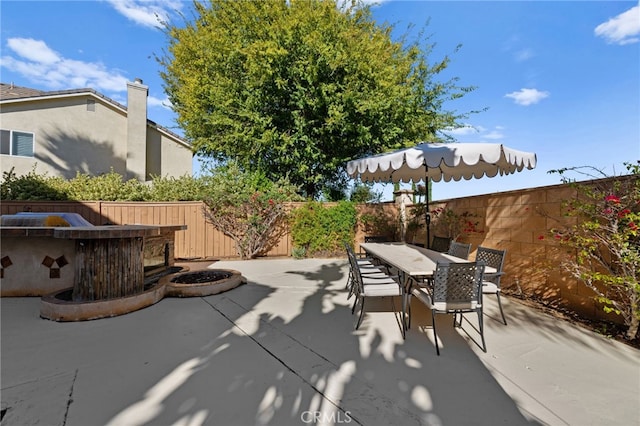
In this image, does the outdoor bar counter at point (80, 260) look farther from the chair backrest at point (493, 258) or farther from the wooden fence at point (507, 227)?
the chair backrest at point (493, 258)

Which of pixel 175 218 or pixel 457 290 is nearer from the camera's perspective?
pixel 457 290

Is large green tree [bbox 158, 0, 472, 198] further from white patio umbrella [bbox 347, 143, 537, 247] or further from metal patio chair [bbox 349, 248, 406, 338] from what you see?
metal patio chair [bbox 349, 248, 406, 338]

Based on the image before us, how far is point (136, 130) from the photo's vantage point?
472 inches

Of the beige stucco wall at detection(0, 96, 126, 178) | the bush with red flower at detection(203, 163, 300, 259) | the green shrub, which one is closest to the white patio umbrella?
the green shrub

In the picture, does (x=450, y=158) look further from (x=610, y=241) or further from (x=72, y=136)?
(x=72, y=136)

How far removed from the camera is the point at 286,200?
8477mm

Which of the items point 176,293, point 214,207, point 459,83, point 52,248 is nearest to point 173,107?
point 214,207

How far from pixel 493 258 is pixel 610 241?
44.8 inches

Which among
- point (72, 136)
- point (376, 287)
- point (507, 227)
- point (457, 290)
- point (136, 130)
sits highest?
point (136, 130)

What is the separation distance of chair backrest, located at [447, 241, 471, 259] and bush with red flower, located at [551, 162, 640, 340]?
3.57ft

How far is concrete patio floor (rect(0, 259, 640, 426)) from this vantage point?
5.94 ft

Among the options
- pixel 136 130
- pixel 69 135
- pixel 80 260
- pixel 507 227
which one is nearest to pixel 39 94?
pixel 69 135

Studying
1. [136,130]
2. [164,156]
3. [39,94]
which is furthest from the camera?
[164,156]

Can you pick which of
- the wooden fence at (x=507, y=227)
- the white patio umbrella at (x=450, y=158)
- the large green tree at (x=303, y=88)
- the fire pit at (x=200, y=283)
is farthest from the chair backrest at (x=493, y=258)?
the large green tree at (x=303, y=88)
